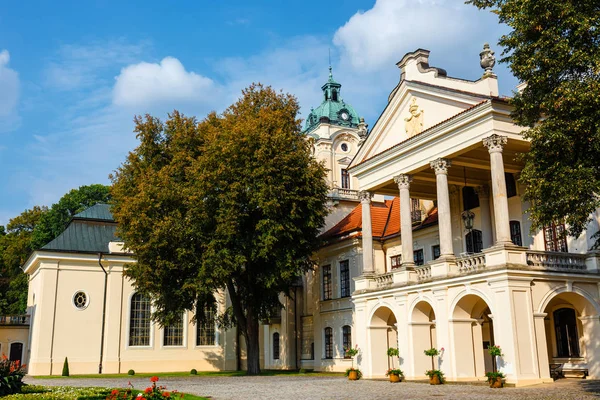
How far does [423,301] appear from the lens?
24656 mm

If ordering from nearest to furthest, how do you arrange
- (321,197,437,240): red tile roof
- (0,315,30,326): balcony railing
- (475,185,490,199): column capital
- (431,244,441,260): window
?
1. (475,185,490,199): column capital
2. (431,244,441,260): window
3. (321,197,437,240): red tile roof
4. (0,315,30,326): balcony railing

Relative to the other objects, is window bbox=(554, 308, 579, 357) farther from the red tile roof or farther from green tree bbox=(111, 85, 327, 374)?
green tree bbox=(111, 85, 327, 374)

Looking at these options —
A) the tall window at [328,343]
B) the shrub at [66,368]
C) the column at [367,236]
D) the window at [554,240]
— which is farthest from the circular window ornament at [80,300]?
the window at [554,240]

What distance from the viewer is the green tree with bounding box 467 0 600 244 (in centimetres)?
1363

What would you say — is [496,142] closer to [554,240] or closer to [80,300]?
[554,240]

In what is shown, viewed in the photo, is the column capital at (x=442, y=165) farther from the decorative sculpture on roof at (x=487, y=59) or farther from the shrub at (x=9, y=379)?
the shrub at (x=9, y=379)

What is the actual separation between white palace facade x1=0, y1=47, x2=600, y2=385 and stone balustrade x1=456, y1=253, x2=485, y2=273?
0.22ft

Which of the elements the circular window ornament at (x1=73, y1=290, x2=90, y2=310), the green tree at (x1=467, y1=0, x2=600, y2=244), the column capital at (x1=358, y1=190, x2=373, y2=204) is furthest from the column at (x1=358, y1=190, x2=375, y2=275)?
the circular window ornament at (x1=73, y1=290, x2=90, y2=310)

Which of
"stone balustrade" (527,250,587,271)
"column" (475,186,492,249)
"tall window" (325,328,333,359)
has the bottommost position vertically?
"tall window" (325,328,333,359)

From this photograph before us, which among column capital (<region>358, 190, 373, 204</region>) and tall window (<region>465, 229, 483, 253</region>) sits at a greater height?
column capital (<region>358, 190, 373, 204</region>)

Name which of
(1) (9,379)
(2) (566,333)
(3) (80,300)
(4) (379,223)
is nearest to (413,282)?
(2) (566,333)

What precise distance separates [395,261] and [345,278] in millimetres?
3259

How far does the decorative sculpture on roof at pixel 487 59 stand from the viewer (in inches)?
928

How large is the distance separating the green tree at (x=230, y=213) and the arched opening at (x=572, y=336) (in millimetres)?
12085
